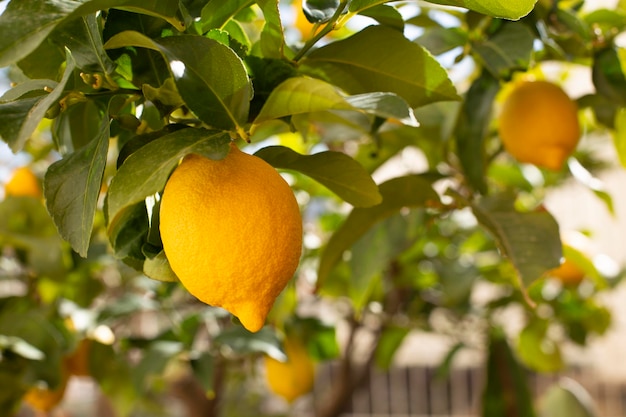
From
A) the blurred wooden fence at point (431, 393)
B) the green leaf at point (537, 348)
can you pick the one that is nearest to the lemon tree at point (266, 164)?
the green leaf at point (537, 348)

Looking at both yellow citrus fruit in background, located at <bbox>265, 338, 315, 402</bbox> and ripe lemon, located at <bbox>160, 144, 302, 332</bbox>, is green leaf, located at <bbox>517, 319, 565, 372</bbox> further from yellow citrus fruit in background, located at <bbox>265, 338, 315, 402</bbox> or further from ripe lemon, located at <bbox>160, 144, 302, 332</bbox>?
ripe lemon, located at <bbox>160, 144, 302, 332</bbox>

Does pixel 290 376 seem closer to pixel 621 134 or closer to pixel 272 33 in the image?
pixel 621 134

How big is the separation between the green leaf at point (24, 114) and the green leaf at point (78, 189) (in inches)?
1.6

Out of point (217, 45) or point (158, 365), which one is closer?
point (217, 45)

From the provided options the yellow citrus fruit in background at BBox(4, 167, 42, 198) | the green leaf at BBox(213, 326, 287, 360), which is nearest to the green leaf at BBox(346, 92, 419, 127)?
the green leaf at BBox(213, 326, 287, 360)

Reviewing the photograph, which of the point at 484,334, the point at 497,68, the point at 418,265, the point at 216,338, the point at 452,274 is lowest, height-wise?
the point at 484,334

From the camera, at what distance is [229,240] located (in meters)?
0.39

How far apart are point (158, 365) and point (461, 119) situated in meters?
0.44

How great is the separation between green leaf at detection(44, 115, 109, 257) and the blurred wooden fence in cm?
246

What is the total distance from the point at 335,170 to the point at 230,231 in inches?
4.0

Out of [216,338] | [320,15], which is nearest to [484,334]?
[216,338]

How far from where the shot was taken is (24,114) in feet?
1.29

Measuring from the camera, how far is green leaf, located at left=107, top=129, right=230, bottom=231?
364 millimetres

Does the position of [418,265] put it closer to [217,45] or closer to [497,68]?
[497,68]
